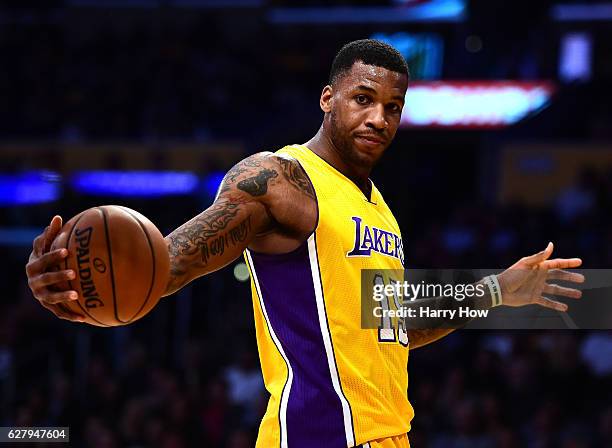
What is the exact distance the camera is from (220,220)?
123 inches

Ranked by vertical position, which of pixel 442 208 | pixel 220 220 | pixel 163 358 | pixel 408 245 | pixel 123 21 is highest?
pixel 123 21

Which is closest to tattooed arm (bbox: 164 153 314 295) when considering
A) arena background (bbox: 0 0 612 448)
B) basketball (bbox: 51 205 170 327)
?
basketball (bbox: 51 205 170 327)

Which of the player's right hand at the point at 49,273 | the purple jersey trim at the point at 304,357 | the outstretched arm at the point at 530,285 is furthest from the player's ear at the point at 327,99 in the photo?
the player's right hand at the point at 49,273

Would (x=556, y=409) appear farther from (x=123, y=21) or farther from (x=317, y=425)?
(x=123, y=21)

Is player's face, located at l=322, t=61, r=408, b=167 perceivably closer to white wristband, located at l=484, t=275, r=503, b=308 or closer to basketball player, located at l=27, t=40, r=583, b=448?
basketball player, located at l=27, t=40, r=583, b=448

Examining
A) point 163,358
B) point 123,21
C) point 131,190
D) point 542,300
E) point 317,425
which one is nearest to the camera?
point 317,425

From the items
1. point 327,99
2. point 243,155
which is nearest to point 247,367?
point 243,155

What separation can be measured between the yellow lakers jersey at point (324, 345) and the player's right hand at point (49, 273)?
799 mm

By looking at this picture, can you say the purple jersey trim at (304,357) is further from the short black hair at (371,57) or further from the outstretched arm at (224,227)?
the short black hair at (371,57)

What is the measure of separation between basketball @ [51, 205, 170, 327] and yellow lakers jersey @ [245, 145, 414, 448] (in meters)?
0.62

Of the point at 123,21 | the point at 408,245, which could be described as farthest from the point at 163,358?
the point at 123,21

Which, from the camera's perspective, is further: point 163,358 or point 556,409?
point 163,358

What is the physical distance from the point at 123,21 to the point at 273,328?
1959cm

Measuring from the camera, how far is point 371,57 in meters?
3.71
